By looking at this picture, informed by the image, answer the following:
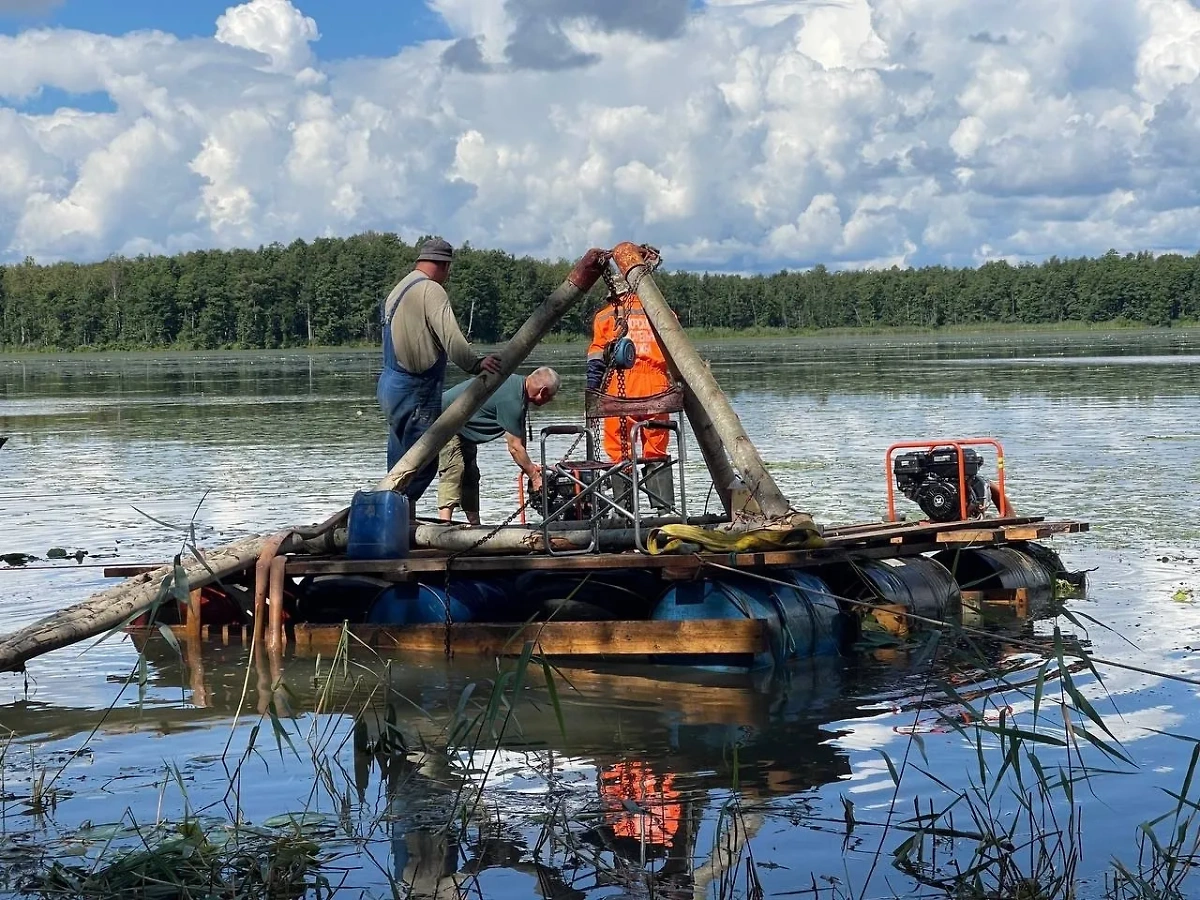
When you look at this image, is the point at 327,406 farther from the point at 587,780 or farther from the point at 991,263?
the point at 991,263

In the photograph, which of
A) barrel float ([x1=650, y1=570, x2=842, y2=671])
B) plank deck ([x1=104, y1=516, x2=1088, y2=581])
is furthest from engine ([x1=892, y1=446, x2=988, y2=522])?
barrel float ([x1=650, y1=570, x2=842, y2=671])

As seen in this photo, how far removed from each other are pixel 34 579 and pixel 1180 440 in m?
16.4

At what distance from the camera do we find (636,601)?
992 cm

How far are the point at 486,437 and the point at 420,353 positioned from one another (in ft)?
5.25

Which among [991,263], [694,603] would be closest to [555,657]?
[694,603]

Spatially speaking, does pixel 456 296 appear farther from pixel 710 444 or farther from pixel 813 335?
pixel 710 444

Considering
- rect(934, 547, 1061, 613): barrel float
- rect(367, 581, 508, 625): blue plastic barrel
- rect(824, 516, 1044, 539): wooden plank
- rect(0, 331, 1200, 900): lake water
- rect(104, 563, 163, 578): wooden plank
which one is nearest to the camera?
rect(0, 331, 1200, 900): lake water

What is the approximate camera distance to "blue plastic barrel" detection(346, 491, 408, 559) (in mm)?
10047

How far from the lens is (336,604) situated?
10.6 m

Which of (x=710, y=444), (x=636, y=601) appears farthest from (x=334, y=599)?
(x=710, y=444)

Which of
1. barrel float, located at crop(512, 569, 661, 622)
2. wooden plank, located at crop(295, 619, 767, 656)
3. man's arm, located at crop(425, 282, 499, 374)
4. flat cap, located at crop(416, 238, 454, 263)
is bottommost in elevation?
wooden plank, located at crop(295, 619, 767, 656)

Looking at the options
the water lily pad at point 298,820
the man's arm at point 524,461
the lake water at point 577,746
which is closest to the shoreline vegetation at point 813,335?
the lake water at point 577,746

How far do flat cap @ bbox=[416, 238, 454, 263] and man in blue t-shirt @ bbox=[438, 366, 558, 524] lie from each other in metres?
1.14

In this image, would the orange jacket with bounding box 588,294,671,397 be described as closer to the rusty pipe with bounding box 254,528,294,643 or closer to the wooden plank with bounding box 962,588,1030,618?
the rusty pipe with bounding box 254,528,294,643
